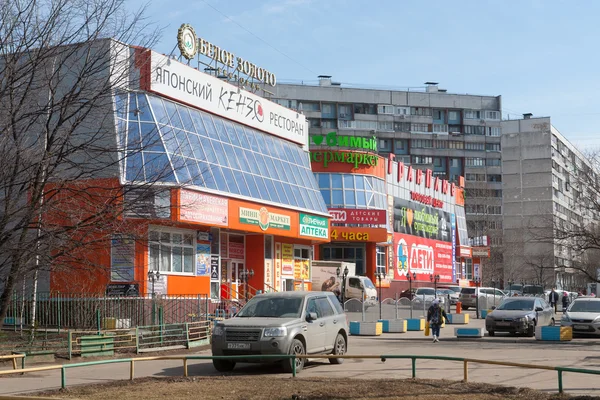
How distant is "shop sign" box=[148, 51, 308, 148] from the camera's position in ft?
109

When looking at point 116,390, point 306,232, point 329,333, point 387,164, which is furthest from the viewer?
point 387,164

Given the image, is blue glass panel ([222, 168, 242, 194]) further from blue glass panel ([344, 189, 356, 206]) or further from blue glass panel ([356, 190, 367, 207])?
blue glass panel ([356, 190, 367, 207])

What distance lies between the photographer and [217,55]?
1512 inches

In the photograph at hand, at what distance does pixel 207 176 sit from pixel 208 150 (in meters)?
1.87

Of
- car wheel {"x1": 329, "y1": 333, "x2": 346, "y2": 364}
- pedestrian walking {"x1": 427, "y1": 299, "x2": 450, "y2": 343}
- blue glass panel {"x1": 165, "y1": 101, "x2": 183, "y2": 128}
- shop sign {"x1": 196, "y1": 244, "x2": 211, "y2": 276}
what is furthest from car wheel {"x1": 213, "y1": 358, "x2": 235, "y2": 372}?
blue glass panel {"x1": 165, "y1": 101, "x2": 183, "y2": 128}

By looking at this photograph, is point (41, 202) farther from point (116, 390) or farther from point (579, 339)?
point (579, 339)

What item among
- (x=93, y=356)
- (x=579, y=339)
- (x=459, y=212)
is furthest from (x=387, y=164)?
(x=93, y=356)

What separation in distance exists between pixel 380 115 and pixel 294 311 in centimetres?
10155

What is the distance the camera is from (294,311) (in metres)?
18.1

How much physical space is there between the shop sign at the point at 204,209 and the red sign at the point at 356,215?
75.4 feet

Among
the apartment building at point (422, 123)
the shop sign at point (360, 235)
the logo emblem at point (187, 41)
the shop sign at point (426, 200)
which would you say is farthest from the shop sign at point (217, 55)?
the apartment building at point (422, 123)

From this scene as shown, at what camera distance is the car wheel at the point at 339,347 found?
19.1 meters

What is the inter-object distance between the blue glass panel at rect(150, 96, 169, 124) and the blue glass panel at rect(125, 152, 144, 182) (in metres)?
2.62

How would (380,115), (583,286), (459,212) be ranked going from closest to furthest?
1. (459,212)
2. (583,286)
3. (380,115)
